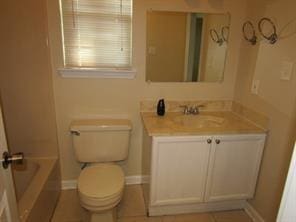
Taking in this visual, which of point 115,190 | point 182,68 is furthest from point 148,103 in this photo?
point 115,190

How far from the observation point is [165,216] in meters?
1.92

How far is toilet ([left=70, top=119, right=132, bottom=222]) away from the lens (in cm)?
165

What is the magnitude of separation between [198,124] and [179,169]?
43 cm

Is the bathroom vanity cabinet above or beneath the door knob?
beneath

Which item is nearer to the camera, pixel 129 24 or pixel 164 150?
pixel 164 150

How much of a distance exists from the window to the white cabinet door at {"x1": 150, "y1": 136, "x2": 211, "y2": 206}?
2.77ft

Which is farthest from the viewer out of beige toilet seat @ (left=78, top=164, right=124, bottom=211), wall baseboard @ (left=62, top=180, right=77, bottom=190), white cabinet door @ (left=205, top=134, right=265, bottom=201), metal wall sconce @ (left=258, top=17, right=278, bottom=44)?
wall baseboard @ (left=62, top=180, right=77, bottom=190)

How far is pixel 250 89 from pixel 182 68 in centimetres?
64

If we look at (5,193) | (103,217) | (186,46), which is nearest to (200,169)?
(103,217)

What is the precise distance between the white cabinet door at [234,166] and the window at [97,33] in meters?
1.10

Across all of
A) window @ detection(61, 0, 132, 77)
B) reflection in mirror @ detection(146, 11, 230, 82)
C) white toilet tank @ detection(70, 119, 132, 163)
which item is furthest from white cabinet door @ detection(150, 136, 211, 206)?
window @ detection(61, 0, 132, 77)

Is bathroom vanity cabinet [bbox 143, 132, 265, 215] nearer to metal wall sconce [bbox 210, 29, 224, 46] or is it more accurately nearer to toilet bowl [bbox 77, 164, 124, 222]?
toilet bowl [bbox 77, 164, 124, 222]

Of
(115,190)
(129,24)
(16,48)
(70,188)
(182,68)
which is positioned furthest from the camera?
(70,188)

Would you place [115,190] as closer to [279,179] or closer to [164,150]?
[164,150]
